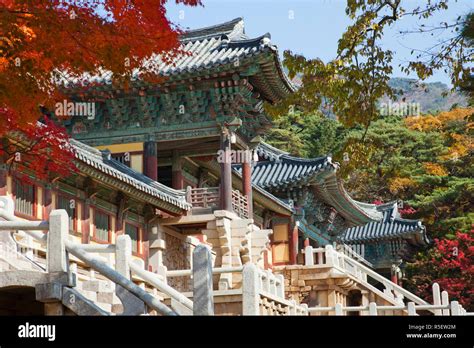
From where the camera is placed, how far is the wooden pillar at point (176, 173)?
95.9ft

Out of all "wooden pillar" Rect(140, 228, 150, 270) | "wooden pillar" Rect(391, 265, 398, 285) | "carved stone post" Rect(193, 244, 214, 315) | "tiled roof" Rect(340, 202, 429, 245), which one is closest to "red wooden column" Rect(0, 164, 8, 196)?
"wooden pillar" Rect(140, 228, 150, 270)

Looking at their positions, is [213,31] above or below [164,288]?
above

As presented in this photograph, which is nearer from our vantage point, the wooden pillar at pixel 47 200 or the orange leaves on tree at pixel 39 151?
the orange leaves on tree at pixel 39 151

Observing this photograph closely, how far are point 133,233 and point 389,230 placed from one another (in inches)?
1034

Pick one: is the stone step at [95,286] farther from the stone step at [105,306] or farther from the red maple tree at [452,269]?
the red maple tree at [452,269]

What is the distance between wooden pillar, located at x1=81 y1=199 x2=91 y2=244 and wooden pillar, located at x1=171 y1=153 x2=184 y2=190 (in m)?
5.99

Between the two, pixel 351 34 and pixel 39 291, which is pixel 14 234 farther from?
pixel 351 34

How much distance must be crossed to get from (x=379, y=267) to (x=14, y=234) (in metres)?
36.6

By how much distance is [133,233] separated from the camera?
2612cm

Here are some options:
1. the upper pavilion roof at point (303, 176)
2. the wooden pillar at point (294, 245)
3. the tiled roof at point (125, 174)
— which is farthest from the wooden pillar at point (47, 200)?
the wooden pillar at point (294, 245)

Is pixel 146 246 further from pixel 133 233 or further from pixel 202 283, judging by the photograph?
pixel 202 283

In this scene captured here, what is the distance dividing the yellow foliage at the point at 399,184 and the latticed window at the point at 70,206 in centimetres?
3278

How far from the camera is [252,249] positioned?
28406 millimetres

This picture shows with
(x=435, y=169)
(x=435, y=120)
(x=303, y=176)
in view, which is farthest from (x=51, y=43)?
(x=435, y=120)
